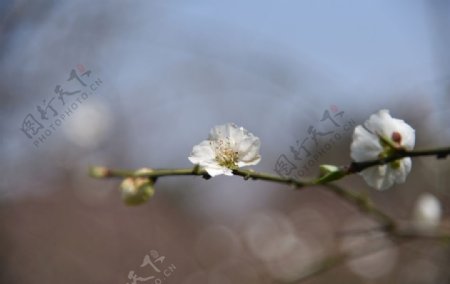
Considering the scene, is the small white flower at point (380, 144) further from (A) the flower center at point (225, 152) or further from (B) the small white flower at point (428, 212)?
(B) the small white flower at point (428, 212)

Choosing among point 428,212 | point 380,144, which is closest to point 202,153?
point 380,144

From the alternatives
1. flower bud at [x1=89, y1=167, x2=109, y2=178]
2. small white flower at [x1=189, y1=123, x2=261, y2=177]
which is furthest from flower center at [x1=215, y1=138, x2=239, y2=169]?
flower bud at [x1=89, y1=167, x2=109, y2=178]

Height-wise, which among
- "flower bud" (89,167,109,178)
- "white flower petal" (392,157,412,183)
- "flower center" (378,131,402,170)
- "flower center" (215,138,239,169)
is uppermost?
"flower bud" (89,167,109,178)

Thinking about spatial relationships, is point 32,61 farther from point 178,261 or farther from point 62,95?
point 178,261

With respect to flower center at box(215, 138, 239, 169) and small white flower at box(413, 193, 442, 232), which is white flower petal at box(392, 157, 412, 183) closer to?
flower center at box(215, 138, 239, 169)

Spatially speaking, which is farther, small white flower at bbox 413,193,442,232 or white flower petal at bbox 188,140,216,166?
small white flower at bbox 413,193,442,232

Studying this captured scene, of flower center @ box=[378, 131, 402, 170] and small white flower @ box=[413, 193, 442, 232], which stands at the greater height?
flower center @ box=[378, 131, 402, 170]

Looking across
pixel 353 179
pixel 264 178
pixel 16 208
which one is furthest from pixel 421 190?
pixel 16 208

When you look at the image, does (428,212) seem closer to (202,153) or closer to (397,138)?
(397,138)
